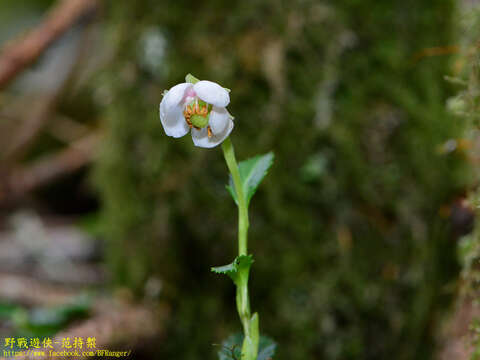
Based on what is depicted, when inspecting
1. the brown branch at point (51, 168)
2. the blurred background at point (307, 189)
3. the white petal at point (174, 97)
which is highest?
the brown branch at point (51, 168)

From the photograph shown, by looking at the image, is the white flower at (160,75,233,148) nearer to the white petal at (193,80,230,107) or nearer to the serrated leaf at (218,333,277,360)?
the white petal at (193,80,230,107)

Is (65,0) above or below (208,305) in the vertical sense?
above

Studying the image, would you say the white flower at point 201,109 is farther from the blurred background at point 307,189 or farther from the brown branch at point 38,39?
the brown branch at point 38,39

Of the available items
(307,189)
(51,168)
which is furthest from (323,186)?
(51,168)

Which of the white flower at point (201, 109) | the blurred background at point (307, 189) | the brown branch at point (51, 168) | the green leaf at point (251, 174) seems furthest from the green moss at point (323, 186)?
the brown branch at point (51, 168)

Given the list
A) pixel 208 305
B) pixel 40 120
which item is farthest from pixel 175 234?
pixel 40 120

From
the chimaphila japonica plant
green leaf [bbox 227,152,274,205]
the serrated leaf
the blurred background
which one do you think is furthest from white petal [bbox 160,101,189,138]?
the blurred background

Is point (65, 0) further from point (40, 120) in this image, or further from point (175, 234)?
point (175, 234)
